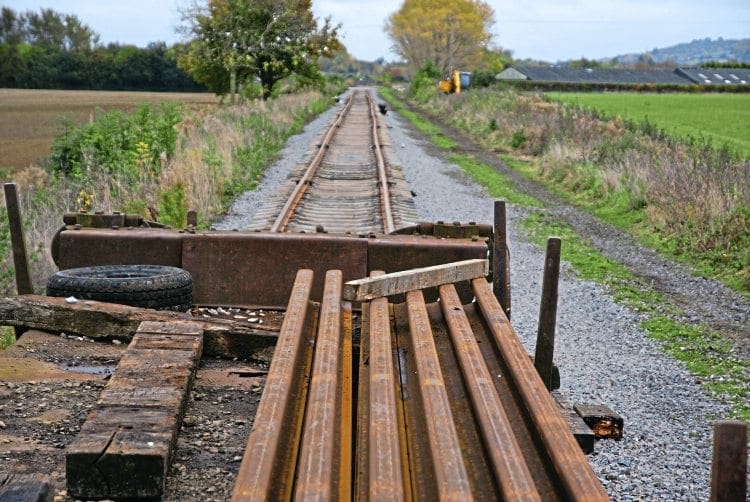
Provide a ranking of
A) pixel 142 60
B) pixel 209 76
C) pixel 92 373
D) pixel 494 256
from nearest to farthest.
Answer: pixel 92 373
pixel 494 256
pixel 209 76
pixel 142 60

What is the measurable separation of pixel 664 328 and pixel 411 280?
13.7 ft

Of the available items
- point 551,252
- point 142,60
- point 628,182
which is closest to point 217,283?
point 551,252

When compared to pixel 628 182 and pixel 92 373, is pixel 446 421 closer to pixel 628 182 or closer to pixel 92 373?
pixel 92 373

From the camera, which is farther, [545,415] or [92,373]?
[92,373]

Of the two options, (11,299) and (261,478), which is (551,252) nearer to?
(261,478)

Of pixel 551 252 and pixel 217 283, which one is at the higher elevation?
pixel 551 252

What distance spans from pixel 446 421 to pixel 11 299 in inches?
108

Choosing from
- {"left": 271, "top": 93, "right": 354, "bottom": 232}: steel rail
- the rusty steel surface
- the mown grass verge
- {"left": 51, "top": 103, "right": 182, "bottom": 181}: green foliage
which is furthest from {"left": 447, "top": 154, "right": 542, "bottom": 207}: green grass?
the rusty steel surface

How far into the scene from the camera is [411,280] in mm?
4465

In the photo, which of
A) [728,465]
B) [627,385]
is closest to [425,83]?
[627,385]

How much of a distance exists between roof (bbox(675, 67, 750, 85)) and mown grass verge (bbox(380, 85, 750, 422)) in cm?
11689

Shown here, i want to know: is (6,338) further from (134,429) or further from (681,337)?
(681,337)

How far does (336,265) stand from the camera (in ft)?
17.0

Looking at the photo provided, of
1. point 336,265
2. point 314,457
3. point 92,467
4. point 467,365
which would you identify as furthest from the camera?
point 336,265
